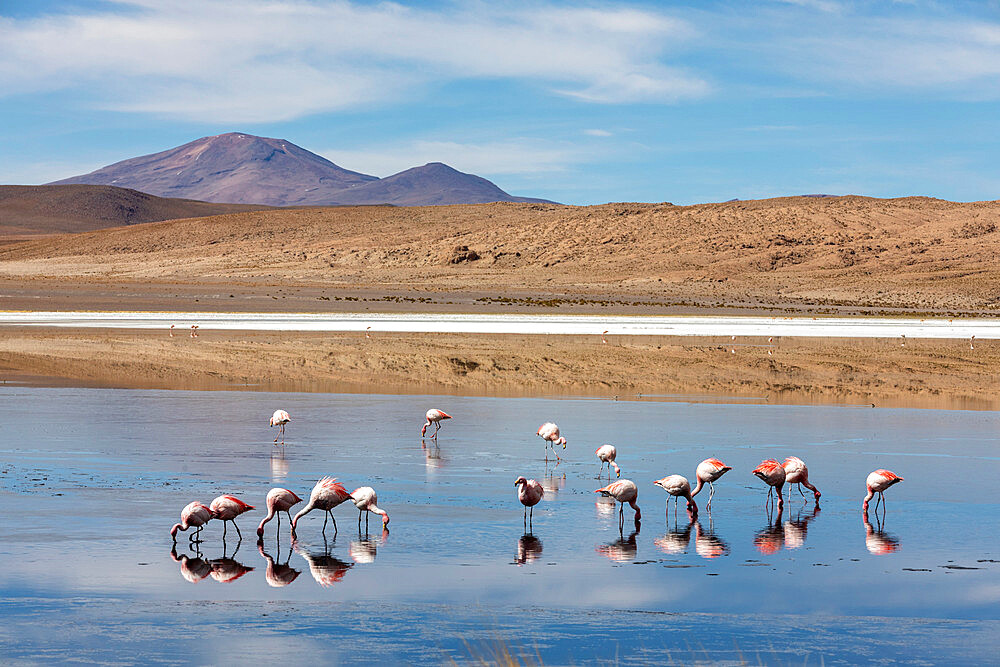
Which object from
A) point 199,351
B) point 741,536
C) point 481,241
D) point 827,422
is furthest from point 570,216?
point 741,536

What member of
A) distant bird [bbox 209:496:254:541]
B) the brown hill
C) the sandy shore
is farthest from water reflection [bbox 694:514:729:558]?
the brown hill

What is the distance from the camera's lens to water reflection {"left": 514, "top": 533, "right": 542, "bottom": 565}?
368 inches

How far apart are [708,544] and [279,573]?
342 cm

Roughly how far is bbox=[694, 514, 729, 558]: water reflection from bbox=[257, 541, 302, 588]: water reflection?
123 inches

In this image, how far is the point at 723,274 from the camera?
9825cm

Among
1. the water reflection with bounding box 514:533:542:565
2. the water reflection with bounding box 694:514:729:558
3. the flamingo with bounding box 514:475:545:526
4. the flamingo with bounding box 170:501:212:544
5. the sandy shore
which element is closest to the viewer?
the water reflection with bounding box 514:533:542:565

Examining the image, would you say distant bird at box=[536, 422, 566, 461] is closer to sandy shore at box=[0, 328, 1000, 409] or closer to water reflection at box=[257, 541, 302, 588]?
water reflection at box=[257, 541, 302, 588]

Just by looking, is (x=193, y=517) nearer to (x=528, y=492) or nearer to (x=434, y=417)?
(x=528, y=492)

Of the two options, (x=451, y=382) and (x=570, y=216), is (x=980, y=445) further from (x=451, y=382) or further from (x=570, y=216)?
(x=570, y=216)

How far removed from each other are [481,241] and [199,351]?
86770 millimetres

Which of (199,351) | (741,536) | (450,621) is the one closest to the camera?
(450,621)

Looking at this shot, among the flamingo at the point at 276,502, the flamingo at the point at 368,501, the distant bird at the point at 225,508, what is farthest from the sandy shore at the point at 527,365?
the distant bird at the point at 225,508

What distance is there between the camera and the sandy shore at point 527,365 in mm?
23422

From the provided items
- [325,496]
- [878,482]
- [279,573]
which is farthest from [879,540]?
[279,573]
